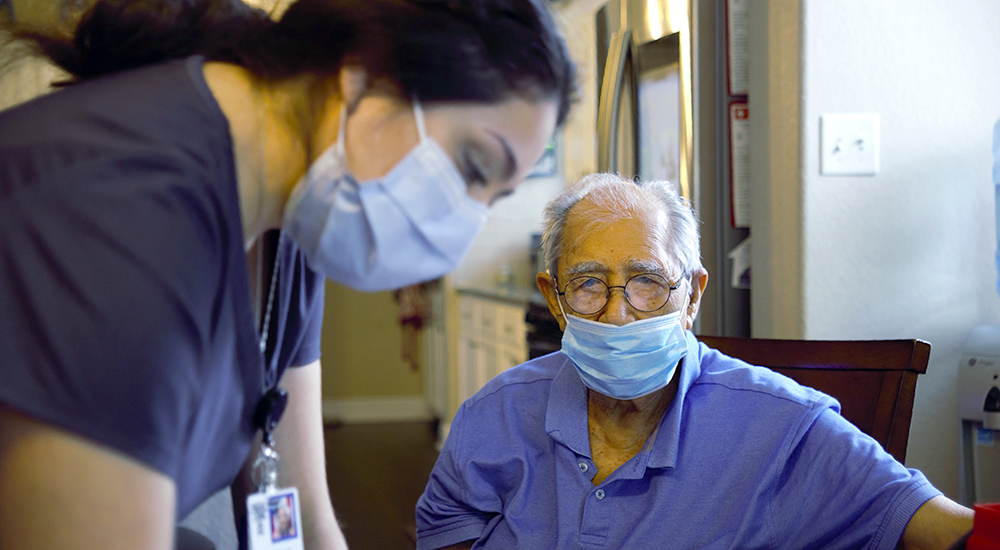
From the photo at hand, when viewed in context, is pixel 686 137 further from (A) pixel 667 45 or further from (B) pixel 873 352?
(B) pixel 873 352

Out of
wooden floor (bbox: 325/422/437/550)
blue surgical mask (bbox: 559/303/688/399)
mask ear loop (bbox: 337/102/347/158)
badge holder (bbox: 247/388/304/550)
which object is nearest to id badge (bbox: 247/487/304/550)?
badge holder (bbox: 247/388/304/550)

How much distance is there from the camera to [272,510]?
754mm

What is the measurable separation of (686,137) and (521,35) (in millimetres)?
1370

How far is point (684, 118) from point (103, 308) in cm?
167

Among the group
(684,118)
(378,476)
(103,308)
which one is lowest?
(378,476)

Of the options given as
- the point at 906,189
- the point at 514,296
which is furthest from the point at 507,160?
the point at 514,296

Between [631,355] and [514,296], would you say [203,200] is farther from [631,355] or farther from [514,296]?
[514,296]

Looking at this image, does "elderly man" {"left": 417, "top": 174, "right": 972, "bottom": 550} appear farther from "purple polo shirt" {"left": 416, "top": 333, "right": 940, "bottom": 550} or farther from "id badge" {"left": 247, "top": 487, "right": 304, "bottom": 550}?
"id badge" {"left": 247, "top": 487, "right": 304, "bottom": 550}

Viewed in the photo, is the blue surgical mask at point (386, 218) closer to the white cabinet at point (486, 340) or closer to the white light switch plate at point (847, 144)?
the white light switch plate at point (847, 144)

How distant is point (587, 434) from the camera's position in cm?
120

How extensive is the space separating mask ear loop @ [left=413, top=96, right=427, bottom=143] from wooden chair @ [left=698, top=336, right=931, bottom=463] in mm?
1005

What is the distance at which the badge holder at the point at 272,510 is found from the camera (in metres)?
0.72

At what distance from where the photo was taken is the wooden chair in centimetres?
130

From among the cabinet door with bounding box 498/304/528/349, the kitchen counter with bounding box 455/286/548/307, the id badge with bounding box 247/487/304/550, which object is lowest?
the cabinet door with bounding box 498/304/528/349
